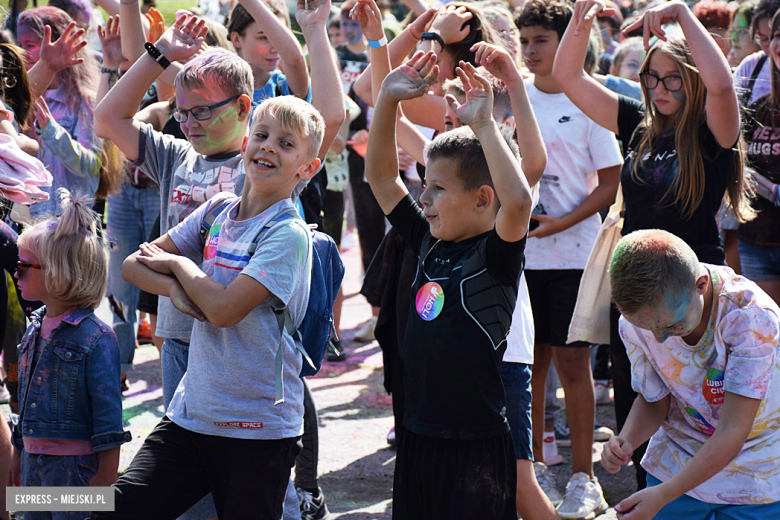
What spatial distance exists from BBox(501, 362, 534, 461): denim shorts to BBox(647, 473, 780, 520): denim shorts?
0.43 m

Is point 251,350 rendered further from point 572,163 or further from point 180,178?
point 572,163

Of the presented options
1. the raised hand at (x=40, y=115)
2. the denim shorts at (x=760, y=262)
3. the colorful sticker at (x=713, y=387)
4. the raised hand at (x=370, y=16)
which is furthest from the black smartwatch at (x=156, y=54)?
the denim shorts at (x=760, y=262)

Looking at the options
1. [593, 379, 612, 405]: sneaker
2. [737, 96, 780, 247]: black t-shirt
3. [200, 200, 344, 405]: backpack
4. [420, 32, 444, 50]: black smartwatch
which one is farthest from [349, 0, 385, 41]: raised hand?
[593, 379, 612, 405]: sneaker

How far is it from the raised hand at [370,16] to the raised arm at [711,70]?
1056mm

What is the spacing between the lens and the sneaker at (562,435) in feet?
14.1

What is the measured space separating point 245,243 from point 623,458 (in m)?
1.28

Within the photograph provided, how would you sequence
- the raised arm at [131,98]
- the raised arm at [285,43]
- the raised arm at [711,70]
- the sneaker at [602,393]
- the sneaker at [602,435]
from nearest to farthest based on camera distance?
1. the raised arm at [131,98]
2. the raised arm at [711,70]
3. the raised arm at [285,43]
4. the sneaker at [602,435]
5. the sneaker at [602,393]

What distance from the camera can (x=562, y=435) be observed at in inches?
172

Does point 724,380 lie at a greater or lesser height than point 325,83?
lesser

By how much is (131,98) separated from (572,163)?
1.98 meters

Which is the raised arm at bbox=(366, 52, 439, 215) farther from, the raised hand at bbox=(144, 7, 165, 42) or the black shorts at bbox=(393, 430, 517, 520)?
the raised hand at bbox=(144, 7, 165, 42)

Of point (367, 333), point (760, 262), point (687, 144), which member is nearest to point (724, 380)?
point (687, 144)

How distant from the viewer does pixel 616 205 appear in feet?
11.6

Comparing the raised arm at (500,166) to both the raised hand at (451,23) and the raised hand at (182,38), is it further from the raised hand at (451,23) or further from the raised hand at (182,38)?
the raised hand at (182,38)
